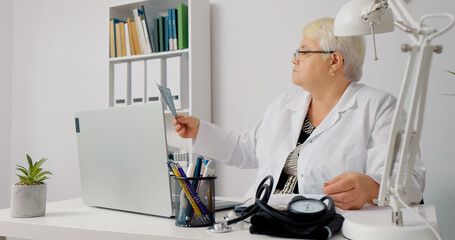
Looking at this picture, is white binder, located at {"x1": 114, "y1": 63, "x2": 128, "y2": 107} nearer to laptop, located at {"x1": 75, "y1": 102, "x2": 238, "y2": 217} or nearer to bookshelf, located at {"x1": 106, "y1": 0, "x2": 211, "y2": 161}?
bookshelf, located at {"x1": 106, "y1": 0, "x2": 211, "y2": 161}

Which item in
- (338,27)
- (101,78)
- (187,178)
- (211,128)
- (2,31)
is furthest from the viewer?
(2,31)

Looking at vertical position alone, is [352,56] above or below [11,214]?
above

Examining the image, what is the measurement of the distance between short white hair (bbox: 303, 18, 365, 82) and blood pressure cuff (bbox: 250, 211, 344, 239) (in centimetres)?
97

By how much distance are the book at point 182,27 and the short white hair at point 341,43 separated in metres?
1.22

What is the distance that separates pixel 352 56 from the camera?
1.74 meters

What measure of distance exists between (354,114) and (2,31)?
3.35 m

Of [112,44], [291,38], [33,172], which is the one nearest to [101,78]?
[112,44]

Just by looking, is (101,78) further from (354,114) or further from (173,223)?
(173,223)

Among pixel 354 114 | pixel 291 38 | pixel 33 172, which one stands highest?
pixel 291 38

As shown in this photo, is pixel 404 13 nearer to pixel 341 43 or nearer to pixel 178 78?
pixel 341 43

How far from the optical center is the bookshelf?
2.79 m

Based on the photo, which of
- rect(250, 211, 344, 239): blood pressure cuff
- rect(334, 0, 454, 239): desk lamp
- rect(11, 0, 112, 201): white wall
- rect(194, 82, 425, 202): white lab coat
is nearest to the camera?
rect(334, 0, 454, 239): desk lamp

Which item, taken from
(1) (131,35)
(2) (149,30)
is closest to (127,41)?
(1) (131,35)

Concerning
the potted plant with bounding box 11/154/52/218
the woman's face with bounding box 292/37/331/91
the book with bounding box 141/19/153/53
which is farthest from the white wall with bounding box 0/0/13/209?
the woman's face with bounding box 292/37/331/91
